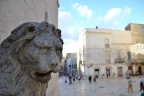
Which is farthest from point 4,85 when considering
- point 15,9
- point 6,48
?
point 15,9

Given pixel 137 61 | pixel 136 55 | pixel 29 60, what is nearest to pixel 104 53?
pixel 137 61

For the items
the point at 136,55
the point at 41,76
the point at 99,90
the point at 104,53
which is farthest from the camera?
the point at 136,55

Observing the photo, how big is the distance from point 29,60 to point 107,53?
43332 millimetres

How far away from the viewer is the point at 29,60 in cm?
125

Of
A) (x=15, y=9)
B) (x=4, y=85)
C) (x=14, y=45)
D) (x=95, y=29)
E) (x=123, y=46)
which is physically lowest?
(x=4, y=85)

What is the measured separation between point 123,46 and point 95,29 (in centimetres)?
680

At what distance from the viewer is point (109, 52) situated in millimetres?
44219

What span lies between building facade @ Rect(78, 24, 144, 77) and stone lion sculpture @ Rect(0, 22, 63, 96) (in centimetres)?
4100

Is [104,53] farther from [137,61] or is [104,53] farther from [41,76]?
[41,76]

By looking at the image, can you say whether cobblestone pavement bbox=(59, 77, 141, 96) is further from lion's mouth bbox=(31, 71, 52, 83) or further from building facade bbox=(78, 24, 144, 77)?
building facade bbox=(78, 24, 144, 77)

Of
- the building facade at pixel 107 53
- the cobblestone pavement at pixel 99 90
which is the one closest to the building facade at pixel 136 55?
the building facade at pixel 107 53

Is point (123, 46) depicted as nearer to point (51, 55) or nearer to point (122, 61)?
point (122, 61)

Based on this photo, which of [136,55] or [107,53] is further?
[136,55]

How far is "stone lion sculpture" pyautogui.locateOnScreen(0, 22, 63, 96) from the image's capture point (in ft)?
3.98
